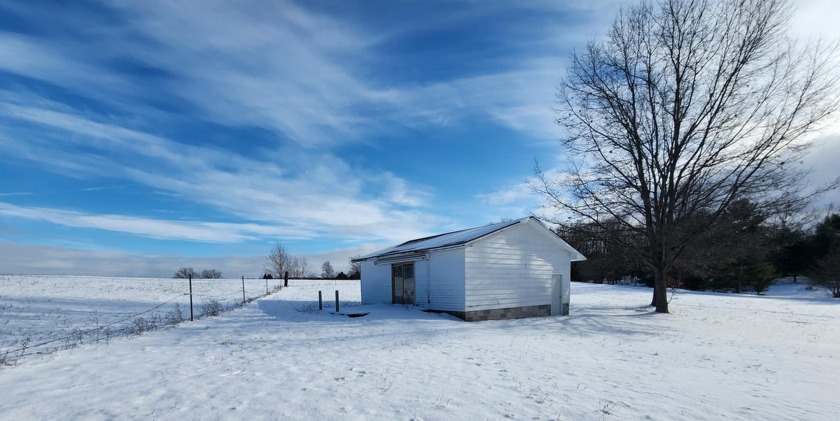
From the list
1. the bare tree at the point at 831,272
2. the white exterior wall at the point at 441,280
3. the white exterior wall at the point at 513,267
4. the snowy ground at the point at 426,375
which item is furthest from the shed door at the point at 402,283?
the bare tree at the point at 831,272

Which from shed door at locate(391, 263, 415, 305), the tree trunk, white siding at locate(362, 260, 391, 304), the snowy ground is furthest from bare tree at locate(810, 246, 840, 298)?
white siding at locate(362, 260, 391, 304)

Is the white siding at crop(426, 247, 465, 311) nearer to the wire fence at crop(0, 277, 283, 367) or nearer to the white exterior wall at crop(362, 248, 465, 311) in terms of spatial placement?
the white exterior wall at crop(362, 248, 465, 311)

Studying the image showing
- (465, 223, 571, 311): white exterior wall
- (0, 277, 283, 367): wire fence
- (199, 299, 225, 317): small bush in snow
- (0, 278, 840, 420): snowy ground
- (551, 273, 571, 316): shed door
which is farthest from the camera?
(551, 273, 571, 316): shed door

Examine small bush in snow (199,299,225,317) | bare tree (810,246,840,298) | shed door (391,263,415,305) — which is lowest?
bare tree (810,246,840,298)

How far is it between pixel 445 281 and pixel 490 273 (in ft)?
6.23

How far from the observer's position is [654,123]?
19.9 meters

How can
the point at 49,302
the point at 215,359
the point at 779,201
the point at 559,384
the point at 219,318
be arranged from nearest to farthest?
the point at 559,384 → the point at 215,359 → the point at 219,318 → the point at 779,201 → the point at 49,302

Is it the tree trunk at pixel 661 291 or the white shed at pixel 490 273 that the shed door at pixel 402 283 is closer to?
the white shed at pixel 490 273

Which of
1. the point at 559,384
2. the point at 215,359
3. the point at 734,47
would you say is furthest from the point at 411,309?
the point at 734,47

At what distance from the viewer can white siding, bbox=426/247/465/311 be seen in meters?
16.3

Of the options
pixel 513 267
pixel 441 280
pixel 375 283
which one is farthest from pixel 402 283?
pixel 513 267

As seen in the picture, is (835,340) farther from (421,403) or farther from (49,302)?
(49,302)

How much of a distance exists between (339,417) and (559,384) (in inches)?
148

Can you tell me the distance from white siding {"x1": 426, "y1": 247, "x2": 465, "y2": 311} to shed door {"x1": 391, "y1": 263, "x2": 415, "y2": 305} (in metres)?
1.12
